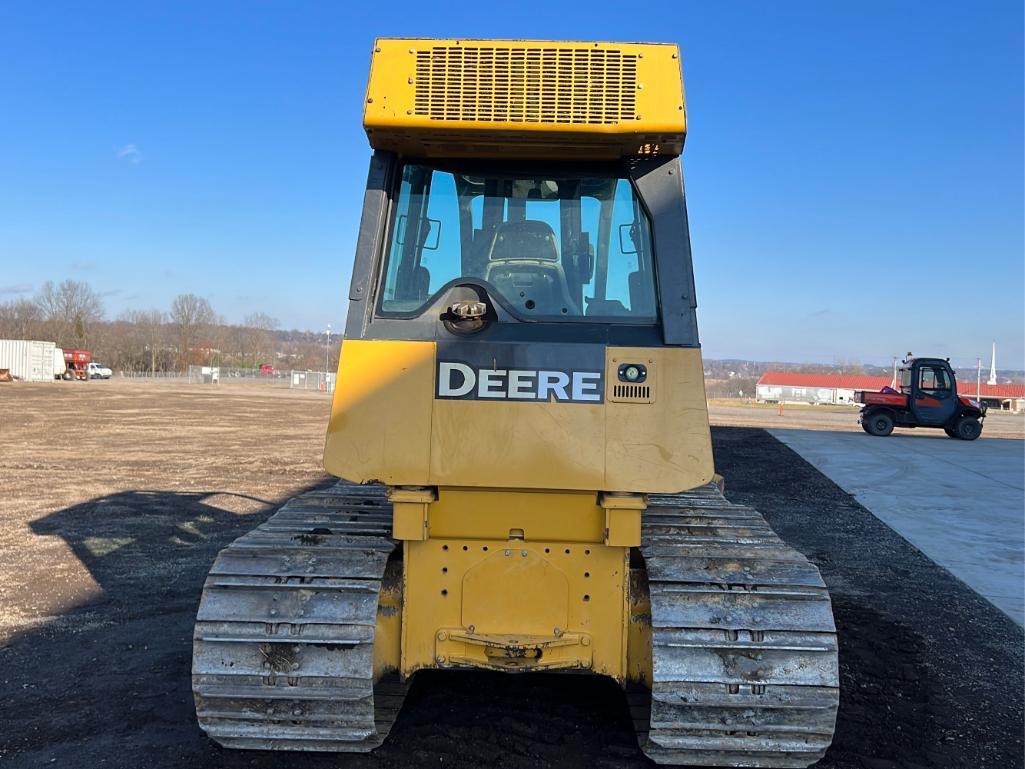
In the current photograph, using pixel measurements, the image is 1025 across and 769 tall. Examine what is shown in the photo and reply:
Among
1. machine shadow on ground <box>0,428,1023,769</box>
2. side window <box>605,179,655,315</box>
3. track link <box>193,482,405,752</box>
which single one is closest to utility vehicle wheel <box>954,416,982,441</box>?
machine shadow on ground <box>0,428,1023,769</box>

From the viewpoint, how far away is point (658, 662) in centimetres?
315

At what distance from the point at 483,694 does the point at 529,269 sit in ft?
8.56

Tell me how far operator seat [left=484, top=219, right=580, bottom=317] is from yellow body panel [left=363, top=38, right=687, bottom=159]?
47cm

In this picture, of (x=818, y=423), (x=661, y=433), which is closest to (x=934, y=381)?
(x=818, y=423)

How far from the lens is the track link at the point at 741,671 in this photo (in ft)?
10.2

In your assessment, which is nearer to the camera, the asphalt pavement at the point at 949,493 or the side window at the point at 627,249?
the side window at the point at 627,249

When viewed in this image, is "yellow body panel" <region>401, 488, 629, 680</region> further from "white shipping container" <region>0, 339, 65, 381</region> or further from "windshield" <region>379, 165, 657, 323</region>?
"white shipping container" <region>0, 339, 65, 381</region>

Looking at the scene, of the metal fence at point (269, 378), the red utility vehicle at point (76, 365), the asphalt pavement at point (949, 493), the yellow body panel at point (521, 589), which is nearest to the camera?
the yellow body panel at point (521, 589)

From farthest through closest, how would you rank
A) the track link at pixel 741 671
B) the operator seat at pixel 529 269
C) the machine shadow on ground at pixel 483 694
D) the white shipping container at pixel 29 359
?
the white shipping container at pixel 29 359 → the machine shadow on ground at pixel 483 694 → the operator seat at pixel 529 269 → the track link at pixel 741 671

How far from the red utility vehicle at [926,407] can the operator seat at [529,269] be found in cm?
2620

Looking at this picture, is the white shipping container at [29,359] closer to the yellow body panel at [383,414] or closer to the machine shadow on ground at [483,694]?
the machine shadow on ground at [483,694]

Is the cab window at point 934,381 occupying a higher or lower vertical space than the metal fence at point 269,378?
higher

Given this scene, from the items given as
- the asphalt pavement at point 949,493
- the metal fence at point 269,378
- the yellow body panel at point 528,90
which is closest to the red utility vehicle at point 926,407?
the asphalt pavement at point 949,493

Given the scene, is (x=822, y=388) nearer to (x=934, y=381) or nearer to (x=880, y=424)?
(x=934, y=381)
